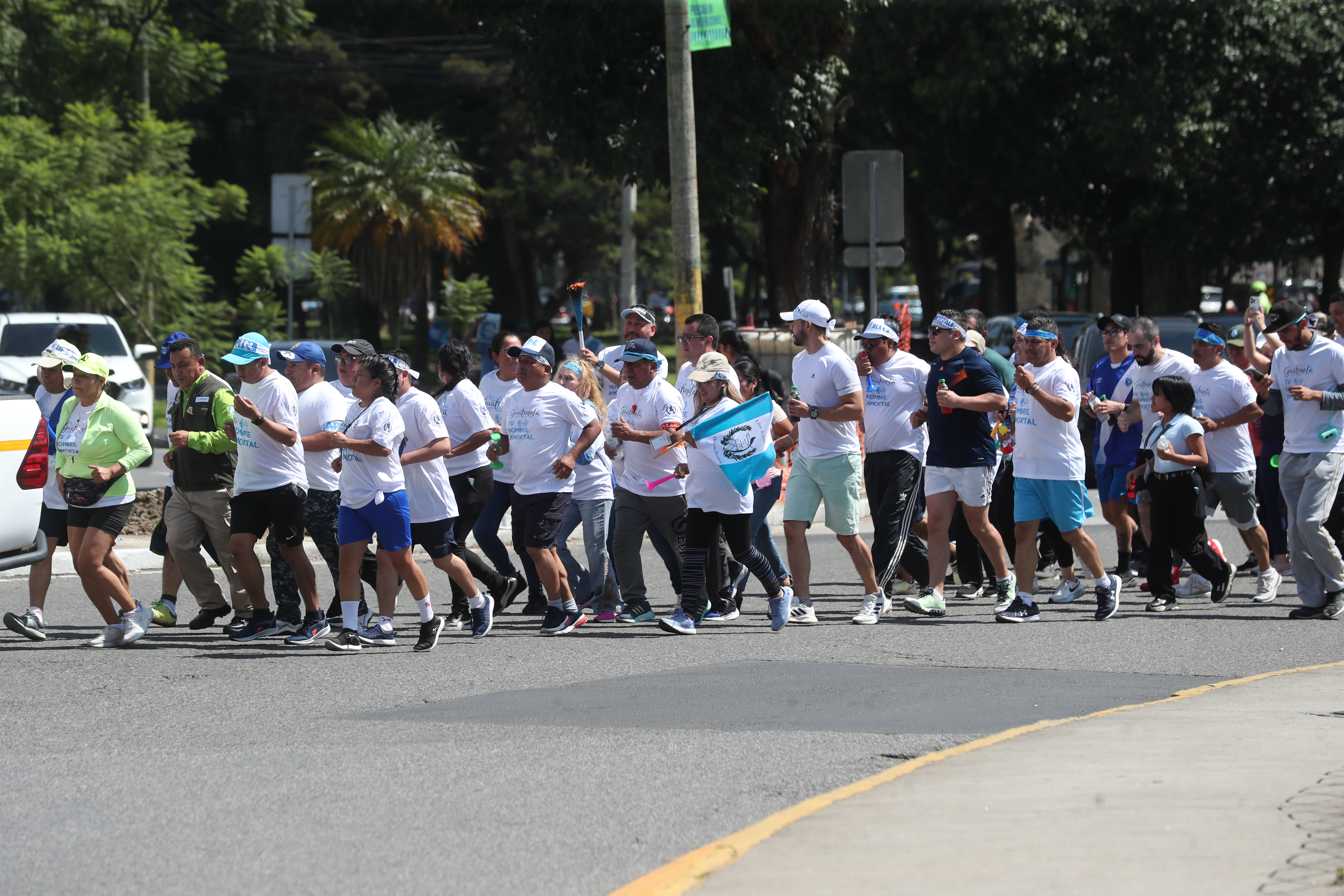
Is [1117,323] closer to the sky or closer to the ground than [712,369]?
closer to the sky

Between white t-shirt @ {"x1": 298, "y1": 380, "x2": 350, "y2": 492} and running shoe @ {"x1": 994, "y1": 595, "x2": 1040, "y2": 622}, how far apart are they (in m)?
4.02

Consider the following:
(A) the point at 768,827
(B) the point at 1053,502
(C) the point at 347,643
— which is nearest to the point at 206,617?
(C) the point at 347,643

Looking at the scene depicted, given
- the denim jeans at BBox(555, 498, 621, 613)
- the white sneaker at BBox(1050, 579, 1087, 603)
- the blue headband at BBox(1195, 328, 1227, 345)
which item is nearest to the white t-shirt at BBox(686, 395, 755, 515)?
the denim jeans at BBox(555, 498, 621, 613)

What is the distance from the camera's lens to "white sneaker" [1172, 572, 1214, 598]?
10.4 m

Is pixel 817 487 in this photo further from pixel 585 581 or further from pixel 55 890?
pixel 55 890

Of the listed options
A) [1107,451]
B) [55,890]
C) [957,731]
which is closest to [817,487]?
[1107,451]

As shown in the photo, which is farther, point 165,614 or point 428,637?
point 165,614

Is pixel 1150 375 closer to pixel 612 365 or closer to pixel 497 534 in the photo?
pixel 612 365

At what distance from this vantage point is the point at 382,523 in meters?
8.36

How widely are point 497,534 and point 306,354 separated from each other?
6.97 feet

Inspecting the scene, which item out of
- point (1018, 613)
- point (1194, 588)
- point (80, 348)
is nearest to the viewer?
point (1018, 613)

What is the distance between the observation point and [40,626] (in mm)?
9000

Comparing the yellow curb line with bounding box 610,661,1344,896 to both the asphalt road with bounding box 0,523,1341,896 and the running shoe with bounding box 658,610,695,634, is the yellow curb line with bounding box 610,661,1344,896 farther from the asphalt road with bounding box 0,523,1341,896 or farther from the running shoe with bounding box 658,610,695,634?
the running shoe with bounding box 658,610,695,634

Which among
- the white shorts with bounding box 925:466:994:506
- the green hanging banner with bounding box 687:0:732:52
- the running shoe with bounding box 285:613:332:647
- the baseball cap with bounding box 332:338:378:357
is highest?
the green hanging banner with bounding box 687:0:732:52
